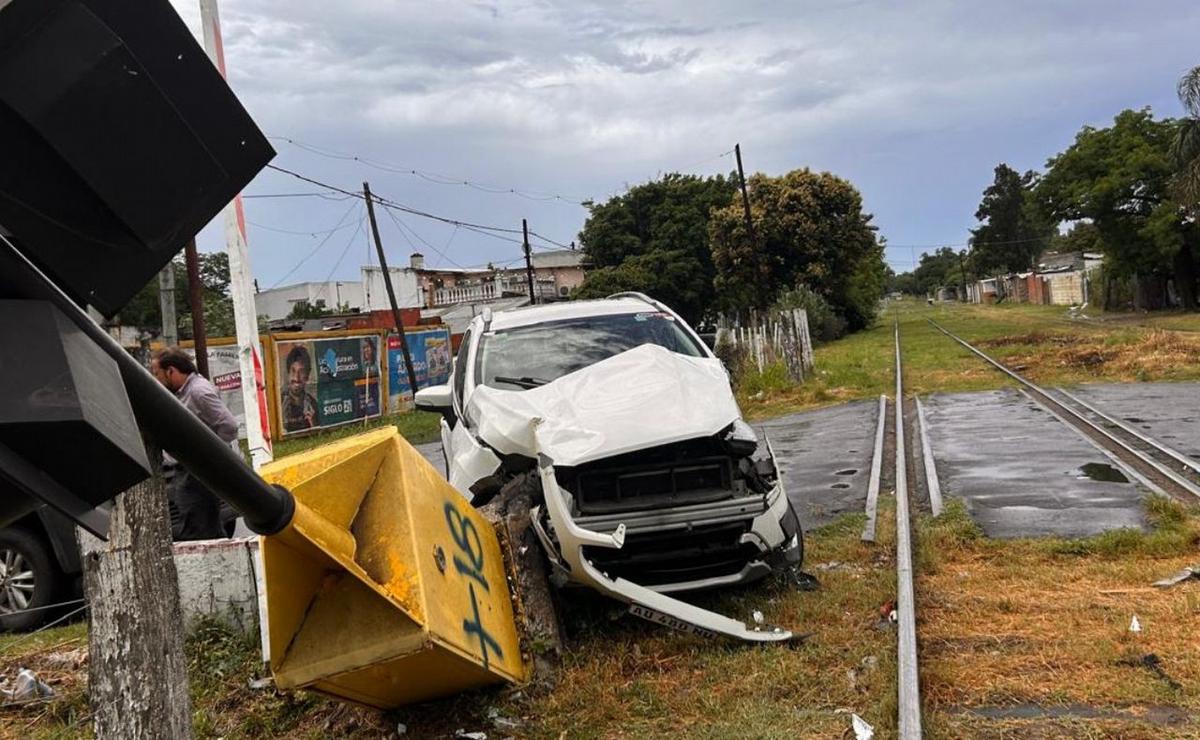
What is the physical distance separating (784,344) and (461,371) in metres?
15.5

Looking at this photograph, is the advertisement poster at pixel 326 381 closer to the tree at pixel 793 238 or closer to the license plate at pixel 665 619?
the license plate at pixel 665 619

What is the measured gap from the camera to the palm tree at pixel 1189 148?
2691 cm

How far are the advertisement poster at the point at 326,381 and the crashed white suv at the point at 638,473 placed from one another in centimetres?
1536

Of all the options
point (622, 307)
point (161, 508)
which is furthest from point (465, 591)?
point (622, 307)

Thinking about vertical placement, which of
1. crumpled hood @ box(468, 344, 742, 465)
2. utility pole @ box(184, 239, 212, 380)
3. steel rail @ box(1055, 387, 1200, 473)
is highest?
utility pole @ box(184, 239, 212, 380)

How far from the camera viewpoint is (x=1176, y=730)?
333cm

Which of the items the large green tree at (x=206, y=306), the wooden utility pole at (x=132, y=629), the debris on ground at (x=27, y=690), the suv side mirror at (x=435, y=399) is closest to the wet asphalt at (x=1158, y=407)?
the suv side mirror at (x=435, y=399)

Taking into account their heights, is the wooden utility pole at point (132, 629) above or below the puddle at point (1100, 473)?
above

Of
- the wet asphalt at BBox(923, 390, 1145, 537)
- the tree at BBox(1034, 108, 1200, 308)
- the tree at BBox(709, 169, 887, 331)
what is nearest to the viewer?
the wet asphalt at BBox(923, 390, 1145, 537)

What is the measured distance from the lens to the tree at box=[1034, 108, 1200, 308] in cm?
3697

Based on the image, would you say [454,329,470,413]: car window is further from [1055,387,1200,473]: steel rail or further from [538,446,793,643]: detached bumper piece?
[1055,387,1200,473]: steel rail

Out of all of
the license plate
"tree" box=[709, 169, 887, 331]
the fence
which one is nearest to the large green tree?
A: "tree" box=[709, 169, 887, 331]

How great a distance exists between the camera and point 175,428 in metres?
1.67

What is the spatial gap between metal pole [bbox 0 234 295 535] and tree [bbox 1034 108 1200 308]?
1620 inches
